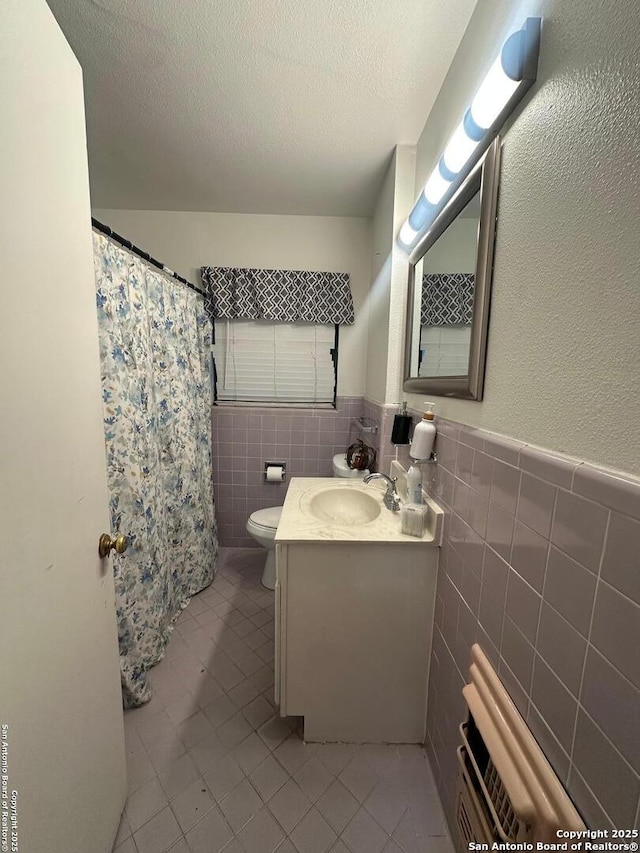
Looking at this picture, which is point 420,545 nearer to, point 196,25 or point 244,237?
point 196,25

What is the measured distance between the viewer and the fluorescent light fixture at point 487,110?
0.61m

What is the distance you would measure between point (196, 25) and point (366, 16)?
21.0 inches

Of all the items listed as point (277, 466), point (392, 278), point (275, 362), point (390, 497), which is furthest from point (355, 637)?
point (275, 362)

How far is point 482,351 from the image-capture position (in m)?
0.79

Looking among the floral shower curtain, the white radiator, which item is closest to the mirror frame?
the white radiator

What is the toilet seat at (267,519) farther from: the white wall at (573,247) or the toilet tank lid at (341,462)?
the white wall at (573,247)

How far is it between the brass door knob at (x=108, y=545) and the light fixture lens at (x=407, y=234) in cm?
152

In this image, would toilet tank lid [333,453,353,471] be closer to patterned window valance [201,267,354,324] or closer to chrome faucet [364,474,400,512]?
chrome faucet [364,474,400,512]

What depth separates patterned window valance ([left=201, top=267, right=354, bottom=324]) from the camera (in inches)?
82.6

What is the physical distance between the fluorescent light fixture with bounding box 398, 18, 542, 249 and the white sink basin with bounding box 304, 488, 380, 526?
1191 mm

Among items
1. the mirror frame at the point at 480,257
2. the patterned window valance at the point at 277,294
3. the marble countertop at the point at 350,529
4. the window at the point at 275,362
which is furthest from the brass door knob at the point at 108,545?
the patterned window valance at the point at 277,294

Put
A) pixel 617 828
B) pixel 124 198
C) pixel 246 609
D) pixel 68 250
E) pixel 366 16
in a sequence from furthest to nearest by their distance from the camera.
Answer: pixel 124 198
pixel 246 609
pixel 366 16
pixel 68 250
pixel 617 828

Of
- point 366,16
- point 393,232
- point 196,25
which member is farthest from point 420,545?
point 196,25

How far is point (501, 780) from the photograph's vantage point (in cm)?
54
